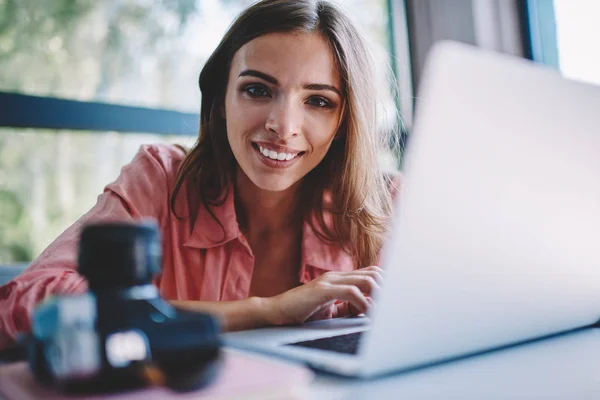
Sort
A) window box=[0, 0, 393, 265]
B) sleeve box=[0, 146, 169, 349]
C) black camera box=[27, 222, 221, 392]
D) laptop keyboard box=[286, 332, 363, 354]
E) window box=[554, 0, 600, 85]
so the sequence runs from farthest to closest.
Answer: window box=[0, 0, 393, 265]
window box=[554, 0, 600, 85]
sleeve box=[0, 146, 169, 349]
laptop keyboard box=[286, 332, 363, 354]
black camera box=[27, 222, 221, 392]

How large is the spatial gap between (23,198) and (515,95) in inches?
62.0

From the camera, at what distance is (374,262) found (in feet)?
4.07

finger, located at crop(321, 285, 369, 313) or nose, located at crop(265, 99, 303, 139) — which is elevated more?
nose, located at crop(265, 99, 303, 139)

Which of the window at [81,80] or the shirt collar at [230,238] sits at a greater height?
the window at [81,80]

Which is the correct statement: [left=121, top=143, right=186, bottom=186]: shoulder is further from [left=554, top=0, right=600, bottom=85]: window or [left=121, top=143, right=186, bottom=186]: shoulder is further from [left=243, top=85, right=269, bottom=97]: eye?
[left=554, top=0, right=600, bottom=85]: window

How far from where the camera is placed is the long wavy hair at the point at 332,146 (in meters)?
1.15

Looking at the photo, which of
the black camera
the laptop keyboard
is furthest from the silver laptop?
the black camera

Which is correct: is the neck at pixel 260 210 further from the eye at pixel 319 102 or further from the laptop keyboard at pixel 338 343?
the laptop keyboard at pixel 338 343

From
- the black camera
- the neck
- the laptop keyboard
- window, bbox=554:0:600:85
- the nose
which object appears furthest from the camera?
window, bbox=554:0:600:85

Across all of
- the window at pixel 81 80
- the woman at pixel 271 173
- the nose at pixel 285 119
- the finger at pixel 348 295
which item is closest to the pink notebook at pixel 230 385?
the finger at pixel 348 295

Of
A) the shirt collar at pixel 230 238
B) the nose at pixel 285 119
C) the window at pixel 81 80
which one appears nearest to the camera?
the nose at pixel 285 119

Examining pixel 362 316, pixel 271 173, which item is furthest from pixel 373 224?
pixel 362 316

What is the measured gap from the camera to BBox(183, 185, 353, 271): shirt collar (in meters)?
1.17

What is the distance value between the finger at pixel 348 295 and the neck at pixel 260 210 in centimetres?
57
